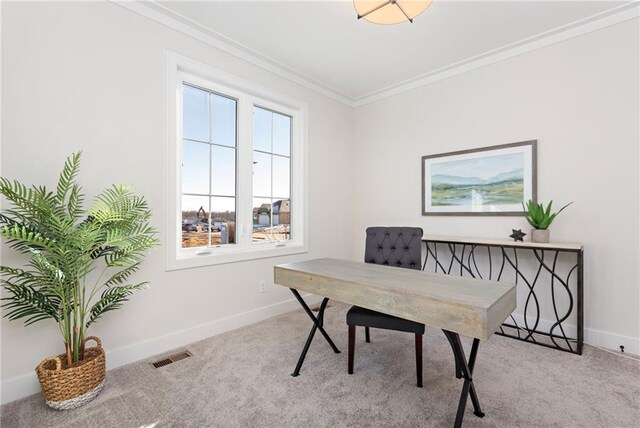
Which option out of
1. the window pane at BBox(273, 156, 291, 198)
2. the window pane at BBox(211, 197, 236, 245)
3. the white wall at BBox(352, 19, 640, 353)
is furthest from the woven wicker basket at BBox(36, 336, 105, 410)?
the white wall at BBox(352, 19, 640, 353)

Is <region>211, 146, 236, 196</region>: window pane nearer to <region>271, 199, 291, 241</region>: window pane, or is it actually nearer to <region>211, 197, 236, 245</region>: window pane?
<region>211, 197, 236, 245</region>: window pane

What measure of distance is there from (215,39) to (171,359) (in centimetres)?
271

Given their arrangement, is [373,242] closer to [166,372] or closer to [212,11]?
[166,372]

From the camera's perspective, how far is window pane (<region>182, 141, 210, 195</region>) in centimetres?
271

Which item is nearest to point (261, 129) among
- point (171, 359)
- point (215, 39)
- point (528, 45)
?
point (215, 39)

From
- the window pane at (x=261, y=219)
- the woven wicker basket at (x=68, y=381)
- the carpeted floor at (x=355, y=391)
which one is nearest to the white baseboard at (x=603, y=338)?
the carpeted floor at (x=355, y=391)

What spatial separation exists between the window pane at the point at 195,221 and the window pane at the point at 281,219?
31.6 inches

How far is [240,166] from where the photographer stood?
304 centimetres

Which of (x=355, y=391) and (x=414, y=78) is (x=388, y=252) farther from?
→ (x=414, y=78)

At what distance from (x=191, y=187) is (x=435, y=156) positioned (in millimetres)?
2585

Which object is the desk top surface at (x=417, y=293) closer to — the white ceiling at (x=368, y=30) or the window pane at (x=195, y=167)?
the window pane at (x=195, y=167)

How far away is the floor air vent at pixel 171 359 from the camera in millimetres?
2218

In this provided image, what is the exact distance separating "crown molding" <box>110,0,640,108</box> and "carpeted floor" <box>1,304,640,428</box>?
2.63 meters

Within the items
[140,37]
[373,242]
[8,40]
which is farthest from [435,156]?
[8,40]
